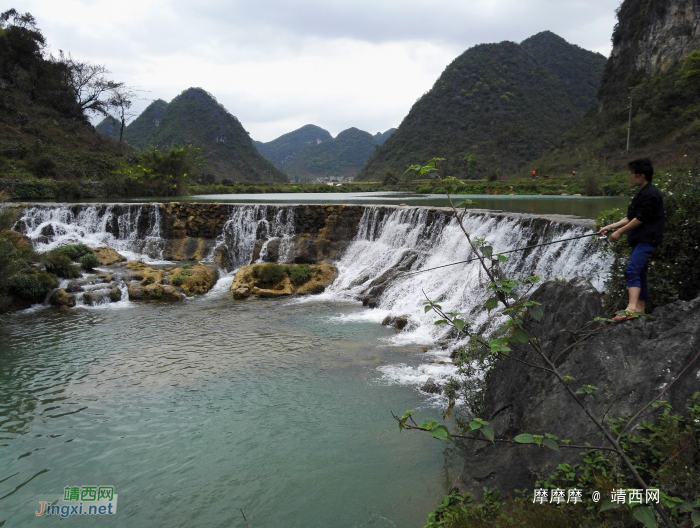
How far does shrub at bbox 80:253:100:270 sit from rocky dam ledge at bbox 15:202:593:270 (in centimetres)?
336

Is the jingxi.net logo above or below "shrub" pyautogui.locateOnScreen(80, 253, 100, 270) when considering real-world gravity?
below

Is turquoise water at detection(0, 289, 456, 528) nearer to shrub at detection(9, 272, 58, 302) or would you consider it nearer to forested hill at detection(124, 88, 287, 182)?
shrub at detection(9, 272, 58, 302)

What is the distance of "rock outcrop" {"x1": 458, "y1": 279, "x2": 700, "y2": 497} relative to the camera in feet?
9.83

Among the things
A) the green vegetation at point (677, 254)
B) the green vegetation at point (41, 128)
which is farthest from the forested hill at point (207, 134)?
the green vegetation at point (677, 254)

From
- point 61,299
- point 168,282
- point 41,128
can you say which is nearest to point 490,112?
point 41,128

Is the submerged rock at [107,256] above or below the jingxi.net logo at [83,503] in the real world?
above

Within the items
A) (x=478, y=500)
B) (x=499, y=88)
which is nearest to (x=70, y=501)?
(x=478, y=500)

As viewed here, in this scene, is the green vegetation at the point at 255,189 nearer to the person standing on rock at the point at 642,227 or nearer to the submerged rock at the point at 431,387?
the submerged rock at the point at 431,387

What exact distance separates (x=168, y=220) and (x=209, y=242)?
228 cm

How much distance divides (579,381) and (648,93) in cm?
5074

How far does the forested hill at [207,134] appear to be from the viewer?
7569 centimetres

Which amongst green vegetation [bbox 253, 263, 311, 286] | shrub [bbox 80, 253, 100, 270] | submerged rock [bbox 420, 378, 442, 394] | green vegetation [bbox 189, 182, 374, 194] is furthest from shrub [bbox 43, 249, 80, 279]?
green vegetation [bbox 189, 182, 374, 194]

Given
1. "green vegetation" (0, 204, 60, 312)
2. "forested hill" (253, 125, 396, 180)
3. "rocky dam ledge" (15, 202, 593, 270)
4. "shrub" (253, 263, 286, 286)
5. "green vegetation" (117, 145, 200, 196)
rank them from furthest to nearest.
A: "forested hill" (253, 125, 396, 180) < "green vegetation" (117, 145, 200, 196) < "rocky dam ledge" (15, 202, 593, 270) < "shrub" (253, 263, 286, 286) < "green vegetation" (0, 204, 60, 312)

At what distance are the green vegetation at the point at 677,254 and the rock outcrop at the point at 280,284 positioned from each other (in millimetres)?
9867
